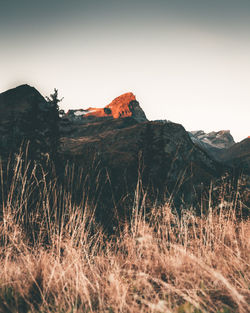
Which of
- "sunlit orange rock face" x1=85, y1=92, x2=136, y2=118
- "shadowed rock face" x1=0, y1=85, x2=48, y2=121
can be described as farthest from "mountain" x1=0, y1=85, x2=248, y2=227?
"sunlit orange rock face" x1=85, y1=92, x2=136, y2=118

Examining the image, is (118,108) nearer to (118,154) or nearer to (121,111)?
(121,111)

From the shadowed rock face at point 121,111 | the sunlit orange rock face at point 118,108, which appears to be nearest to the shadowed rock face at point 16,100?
the shadowed rock face at point 121,111

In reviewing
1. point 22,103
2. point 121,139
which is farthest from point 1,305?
point 22,103

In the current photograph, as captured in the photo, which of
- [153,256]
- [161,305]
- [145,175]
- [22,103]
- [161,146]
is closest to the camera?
[161,305]

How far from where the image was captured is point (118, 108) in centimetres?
13725

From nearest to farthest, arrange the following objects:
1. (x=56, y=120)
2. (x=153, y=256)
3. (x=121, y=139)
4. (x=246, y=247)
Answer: (x=153, y=256)
(x=246, y=247)
(x=56, y=120)
(x=121, y=139)

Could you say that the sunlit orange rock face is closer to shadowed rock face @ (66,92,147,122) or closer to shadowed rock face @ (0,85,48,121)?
shadowed rock face @ (66,92,147,122)

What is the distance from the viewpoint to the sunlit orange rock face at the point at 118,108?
132500 mm

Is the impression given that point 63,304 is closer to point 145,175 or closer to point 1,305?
point 1,305

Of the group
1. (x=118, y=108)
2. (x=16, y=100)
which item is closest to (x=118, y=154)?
(x=16, y=100)

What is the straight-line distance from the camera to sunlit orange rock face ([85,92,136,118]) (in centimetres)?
13250

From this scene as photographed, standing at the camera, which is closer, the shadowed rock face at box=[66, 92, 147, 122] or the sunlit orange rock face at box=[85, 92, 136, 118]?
the shadowed rock face at box=[66, 92, 147, 122]

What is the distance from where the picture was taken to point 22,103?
8412cm

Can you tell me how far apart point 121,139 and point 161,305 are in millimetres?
56071
